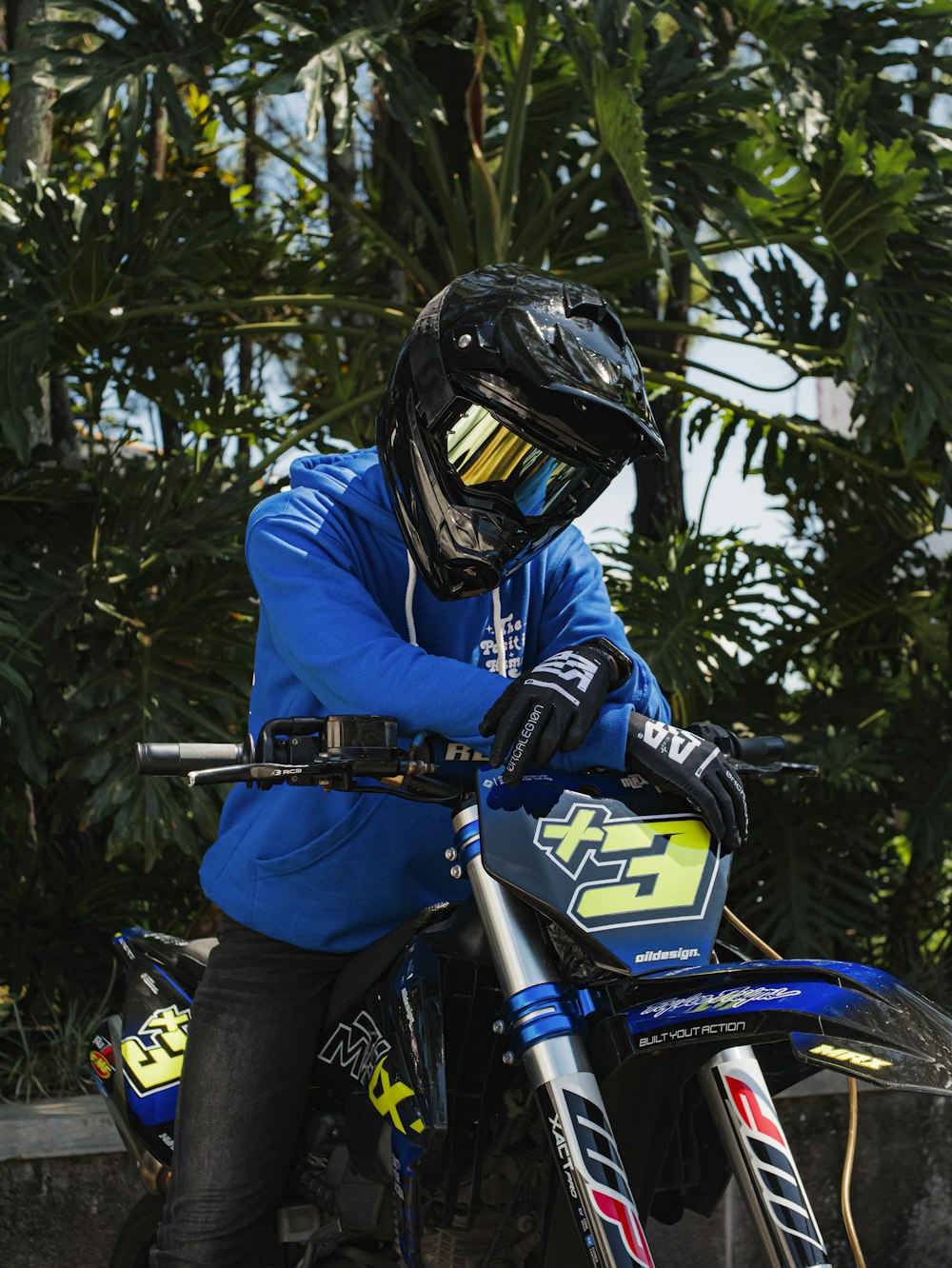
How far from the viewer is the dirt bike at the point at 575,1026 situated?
1414mm

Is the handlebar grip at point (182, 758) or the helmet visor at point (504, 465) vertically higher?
the helmet visor at point (504, 465)

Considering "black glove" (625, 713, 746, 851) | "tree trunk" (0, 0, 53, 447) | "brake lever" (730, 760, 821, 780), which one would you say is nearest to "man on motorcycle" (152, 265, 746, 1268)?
"black glove" (625, 713, 746, 851)

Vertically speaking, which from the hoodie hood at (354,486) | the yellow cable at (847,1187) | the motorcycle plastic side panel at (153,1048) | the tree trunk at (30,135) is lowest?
the motorcycle plastic side panel at (153,1048)

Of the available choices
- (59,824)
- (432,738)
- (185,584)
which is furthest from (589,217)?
(432,738)

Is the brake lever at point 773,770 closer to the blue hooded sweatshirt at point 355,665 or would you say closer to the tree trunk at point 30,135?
the blue hooded sweatshirt at point 355,665

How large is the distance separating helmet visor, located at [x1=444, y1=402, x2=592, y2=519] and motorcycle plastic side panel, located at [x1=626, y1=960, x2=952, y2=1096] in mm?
671

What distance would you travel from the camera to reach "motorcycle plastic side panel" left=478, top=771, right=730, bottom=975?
150 centimetres

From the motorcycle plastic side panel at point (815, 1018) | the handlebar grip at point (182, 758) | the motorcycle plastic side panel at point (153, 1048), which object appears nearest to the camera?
the motorcycle plastic side panel at point (815, 1018)

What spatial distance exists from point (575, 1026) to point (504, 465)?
0.73m

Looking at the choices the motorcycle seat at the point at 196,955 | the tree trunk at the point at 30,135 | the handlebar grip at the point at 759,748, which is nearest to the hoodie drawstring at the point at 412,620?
the handlebar grip at the point at 759,748

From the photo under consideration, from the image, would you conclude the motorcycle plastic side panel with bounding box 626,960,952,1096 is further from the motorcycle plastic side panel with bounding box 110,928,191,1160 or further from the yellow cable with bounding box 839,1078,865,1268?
the motorcycle plastic side panel with bounding box 110,928,191,1160

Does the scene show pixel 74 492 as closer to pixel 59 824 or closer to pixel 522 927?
pixel 59 824

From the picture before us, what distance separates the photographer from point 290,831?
6.63 feet

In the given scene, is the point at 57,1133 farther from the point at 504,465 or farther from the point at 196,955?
the point at 504,465
